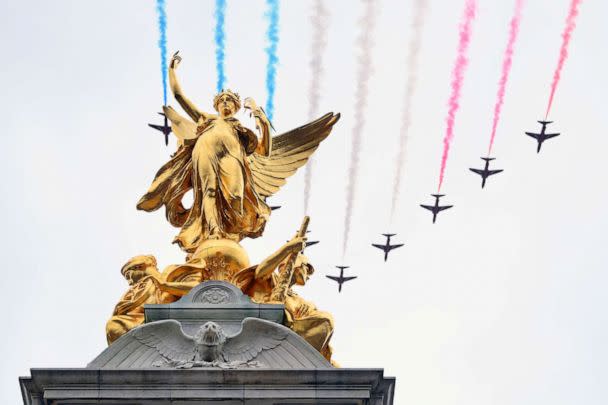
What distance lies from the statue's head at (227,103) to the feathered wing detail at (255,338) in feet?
30.5

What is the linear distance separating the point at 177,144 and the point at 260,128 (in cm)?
220

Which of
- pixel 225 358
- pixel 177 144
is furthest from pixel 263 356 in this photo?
pixel 177 144

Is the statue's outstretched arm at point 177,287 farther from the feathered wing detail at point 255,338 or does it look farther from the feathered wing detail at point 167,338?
the feathered wing detail at point 255,338

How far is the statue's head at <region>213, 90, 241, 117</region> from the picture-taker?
1711 inches

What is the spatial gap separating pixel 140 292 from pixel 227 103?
7.39 meters

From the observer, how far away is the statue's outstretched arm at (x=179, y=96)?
43.5m

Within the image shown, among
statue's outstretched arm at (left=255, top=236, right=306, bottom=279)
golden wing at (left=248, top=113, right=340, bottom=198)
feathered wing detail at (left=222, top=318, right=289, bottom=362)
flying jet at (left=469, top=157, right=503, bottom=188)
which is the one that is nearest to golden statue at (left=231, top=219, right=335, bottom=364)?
statue's outstretched arm at (left=255, top=236, right=306, bottom=279)

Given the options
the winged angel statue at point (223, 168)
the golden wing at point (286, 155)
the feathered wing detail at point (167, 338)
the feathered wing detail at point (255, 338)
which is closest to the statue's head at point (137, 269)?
the winged angel statue at point (223, 168)

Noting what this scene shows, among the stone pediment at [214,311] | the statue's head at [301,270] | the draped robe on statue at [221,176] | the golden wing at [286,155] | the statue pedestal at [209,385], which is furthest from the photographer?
the golden wing at [286,155]

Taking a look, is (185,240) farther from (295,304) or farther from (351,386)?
(351,386)

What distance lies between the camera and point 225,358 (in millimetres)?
34688

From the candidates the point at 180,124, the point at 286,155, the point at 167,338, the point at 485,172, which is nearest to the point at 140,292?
the point at 167,338

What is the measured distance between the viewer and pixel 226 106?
43500 mm

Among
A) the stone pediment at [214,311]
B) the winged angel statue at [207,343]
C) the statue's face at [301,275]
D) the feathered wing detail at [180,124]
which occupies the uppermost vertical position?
the feathered wing detail at [180,124]
